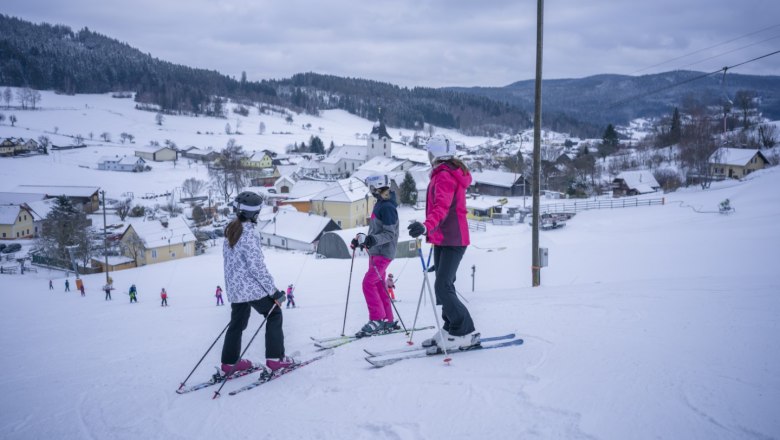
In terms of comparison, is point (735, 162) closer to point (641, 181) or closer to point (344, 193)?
point (641, 181)

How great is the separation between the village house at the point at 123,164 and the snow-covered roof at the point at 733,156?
3230 inches

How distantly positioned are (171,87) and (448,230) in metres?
179

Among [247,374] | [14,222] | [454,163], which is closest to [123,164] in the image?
[14,222]

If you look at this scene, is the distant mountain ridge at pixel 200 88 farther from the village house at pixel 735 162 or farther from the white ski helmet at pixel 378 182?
the white ski helmet at pixel 378 182

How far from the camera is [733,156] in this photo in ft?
145

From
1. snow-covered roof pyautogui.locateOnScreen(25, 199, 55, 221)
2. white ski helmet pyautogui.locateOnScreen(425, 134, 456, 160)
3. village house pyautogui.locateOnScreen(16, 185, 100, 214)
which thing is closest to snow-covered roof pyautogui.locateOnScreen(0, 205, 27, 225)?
snow-covered roof pyautogui.locateOnScreen(25, 199, 55, 221)

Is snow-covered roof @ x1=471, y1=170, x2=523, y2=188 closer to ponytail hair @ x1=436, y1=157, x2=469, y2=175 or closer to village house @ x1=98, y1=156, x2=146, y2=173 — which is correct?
ponytail hair @ x1=436, y1=157, x2=469, y2=175

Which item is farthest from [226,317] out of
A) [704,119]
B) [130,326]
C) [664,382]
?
[704,119]

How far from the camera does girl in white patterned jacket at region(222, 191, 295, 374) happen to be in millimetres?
3920

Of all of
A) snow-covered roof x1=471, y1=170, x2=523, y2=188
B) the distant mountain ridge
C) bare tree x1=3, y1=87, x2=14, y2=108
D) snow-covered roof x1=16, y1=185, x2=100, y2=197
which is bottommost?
snow-covered roof x1=16, y1=185, x2=100, y2=197

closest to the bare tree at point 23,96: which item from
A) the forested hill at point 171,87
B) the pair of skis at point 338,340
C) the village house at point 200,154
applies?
the forested hill at point 171,87

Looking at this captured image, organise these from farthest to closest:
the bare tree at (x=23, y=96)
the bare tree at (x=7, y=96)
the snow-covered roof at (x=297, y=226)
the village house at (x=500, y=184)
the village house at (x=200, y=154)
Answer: the bare tree at (x=23, y=96) < the bare tree at (x=7, y=96) < the village house at (x=200, y=154) < the village house at (x=500, y=184) < the snow-covered roof at (x=297, y=226)

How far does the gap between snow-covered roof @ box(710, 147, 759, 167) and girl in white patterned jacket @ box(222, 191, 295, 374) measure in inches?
1898

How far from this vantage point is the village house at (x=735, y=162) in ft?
139
